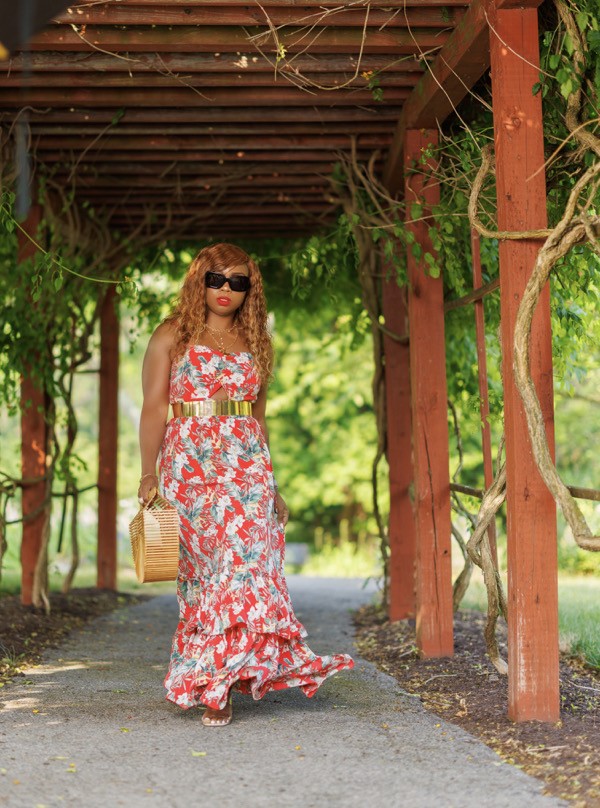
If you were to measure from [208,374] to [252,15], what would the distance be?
1508mm

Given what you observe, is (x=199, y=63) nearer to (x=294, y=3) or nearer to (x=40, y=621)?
(x=294, y=3)

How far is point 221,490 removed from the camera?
13.8 ft

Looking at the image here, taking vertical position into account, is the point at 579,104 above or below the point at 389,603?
above

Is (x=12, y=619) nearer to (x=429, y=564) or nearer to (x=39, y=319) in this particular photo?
(x=39, y=319)

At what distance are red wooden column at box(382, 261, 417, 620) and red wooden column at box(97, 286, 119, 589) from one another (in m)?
2.71

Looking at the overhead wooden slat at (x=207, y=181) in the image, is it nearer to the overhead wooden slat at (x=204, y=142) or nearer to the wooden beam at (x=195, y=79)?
the overhead wooden slat at (x=204, y=142)

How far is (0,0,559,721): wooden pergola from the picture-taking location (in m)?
3.82

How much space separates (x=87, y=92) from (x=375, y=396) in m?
2.76

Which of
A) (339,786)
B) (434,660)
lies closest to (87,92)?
(434,660)

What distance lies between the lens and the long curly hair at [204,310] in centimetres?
437

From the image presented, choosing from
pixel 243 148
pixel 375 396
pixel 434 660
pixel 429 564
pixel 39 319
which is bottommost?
pixel 434 660

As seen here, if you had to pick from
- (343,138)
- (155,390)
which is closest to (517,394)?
Result: (155,390)

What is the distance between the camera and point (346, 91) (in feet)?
17.7

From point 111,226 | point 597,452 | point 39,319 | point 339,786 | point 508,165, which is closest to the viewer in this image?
point 339,786
